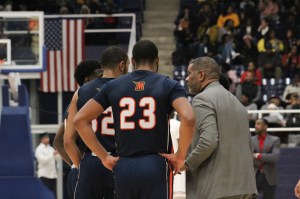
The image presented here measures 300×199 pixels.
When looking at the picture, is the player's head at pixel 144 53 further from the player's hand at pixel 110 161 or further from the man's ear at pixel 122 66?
the player's hand at pixel 110 161

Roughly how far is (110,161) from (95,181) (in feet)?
2.19

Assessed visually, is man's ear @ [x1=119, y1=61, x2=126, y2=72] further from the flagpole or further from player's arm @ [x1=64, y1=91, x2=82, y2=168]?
the flagpole

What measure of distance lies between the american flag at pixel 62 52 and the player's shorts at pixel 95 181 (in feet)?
53.3

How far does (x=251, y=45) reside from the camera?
953 inches

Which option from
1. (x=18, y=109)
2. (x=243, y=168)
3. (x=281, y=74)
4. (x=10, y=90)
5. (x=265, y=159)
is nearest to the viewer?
(x=243, y=168)

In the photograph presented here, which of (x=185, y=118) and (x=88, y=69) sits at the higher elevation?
(x=88, y=69)

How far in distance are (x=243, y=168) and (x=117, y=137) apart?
3.78 feet

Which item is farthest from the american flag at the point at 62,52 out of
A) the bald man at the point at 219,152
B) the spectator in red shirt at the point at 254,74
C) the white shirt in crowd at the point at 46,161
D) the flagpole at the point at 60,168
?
the bald man at the point at 219,152

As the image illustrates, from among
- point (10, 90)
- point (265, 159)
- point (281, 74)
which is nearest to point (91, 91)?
point (265, 159)

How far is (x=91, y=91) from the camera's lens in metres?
7.83

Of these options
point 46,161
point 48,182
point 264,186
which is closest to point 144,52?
point 264,186

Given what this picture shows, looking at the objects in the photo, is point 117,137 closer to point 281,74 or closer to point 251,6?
point 281,74

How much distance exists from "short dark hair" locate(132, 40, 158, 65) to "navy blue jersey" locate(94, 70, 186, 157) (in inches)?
5.8

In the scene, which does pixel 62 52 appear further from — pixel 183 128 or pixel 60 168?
pixel 183 128
